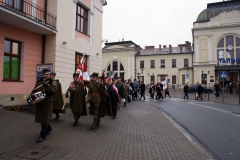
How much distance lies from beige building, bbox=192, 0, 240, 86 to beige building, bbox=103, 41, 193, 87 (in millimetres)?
3776

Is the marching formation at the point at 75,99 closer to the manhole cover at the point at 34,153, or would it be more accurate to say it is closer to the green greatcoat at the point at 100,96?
the green greatcoat at the point at 100,96

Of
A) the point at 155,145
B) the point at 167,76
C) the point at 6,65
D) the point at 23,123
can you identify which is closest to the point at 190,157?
the point at 155,145

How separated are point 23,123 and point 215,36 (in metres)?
44.4

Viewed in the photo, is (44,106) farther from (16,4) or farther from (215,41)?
(215,41)

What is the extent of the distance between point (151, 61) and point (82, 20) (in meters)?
38.2

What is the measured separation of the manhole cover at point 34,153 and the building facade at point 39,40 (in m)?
4.90

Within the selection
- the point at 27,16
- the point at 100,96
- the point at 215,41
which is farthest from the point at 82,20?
the point at 215,41

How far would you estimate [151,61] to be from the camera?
51.8 metres

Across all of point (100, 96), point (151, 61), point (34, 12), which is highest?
point (151, 61)

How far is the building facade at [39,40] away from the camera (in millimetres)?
9922

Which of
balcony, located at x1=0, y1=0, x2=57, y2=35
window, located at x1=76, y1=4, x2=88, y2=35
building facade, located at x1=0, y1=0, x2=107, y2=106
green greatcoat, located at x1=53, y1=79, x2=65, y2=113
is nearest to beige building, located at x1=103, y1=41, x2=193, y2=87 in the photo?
window, located at x1=76, y1=4, x2=88, y2=35

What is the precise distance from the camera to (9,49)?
10.4 m

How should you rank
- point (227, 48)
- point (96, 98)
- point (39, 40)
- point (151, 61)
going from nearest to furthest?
point (96, 98) → point (39, 40) → point (227, 48) → point (151, 61)

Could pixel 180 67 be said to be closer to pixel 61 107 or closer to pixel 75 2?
pixel 75 2
